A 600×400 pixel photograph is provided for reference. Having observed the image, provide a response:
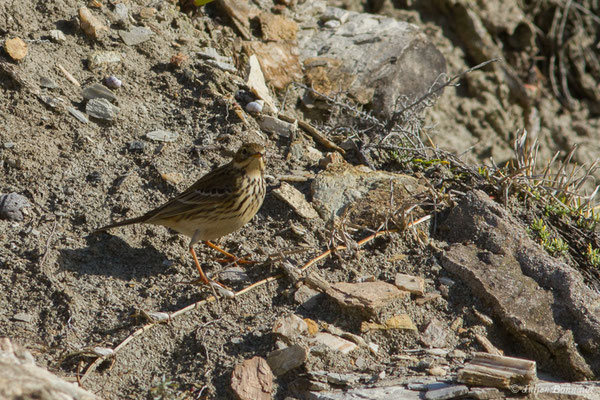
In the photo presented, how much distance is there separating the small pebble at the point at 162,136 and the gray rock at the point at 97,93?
45 centimetres

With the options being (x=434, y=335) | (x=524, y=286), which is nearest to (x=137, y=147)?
(x=434, y=335)

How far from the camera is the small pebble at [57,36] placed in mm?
5793

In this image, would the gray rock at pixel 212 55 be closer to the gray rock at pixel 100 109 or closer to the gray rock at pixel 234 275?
the gray rock at pixel 100 109

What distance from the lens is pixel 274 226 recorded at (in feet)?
17.2

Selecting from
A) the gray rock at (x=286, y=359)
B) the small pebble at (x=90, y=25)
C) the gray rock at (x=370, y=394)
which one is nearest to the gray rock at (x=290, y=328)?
the gray rock at (x=286, y=359)

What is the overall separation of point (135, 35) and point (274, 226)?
2.27 m

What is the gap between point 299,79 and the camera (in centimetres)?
667

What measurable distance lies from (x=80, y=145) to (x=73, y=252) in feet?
3.41

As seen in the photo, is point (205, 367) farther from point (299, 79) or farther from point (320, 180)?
point (299, 79)

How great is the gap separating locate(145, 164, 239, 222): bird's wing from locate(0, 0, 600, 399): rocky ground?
0.30 metres

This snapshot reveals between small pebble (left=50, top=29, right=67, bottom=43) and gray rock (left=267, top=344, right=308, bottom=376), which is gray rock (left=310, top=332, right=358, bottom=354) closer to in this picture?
gray rock (left=267, top=344, right=308, bottom=376)

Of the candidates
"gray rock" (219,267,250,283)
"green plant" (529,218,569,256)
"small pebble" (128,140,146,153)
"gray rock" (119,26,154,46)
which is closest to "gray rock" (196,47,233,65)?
"gray rock" (119,26,154,46)

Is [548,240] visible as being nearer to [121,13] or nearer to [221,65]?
[221,65]

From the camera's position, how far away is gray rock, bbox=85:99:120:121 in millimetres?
5535
